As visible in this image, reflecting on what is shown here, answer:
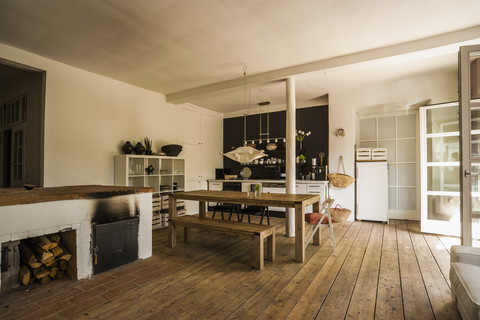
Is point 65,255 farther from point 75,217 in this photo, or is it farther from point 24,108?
point 24,108

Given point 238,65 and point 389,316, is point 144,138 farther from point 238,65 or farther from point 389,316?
point 389,316

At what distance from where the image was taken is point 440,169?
198 inches

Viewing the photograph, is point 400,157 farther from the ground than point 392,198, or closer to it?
farther from the ground

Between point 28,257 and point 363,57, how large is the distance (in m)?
5.34

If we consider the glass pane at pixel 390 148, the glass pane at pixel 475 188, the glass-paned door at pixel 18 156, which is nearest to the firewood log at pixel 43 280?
the glass-paned door at pixel 18 156

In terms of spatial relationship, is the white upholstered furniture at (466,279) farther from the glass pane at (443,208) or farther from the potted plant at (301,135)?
the potted plant at (301,135)

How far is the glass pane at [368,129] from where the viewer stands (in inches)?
261

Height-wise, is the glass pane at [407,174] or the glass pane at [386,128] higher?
the glass pane at [386,128]

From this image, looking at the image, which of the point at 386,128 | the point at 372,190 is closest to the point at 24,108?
the point at 372,190

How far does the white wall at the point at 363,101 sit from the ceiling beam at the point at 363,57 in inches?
78.5

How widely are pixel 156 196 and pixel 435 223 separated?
5.81 m

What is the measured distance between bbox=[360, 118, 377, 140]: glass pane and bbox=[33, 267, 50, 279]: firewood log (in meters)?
6.88

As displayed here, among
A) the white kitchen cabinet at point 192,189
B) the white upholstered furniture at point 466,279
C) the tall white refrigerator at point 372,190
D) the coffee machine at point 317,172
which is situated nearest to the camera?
the white upholstered furniture at point 466,279

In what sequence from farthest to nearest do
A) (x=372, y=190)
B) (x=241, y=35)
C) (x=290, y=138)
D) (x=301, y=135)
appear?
(x=301, y=135), (x=372, y=190), (x=290, y=138), (x=241, y=35)
